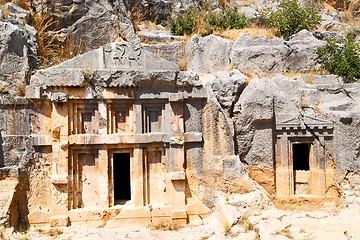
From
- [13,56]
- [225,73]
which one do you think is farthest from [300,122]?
[13,56]

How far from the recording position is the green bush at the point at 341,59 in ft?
29.7

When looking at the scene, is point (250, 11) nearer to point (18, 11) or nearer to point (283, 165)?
point (283, 165)

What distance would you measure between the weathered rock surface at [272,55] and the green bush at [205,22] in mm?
1780

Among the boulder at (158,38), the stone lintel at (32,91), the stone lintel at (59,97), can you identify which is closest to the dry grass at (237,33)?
the boulder at (158,38)

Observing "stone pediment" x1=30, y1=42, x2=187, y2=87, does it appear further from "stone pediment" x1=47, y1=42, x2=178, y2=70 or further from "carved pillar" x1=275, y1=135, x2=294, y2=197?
"carved pillar" x1=275, y1=135, x2=294, y2=197

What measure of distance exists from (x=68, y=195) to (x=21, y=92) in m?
2.69

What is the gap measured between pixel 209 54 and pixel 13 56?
5.32 meters

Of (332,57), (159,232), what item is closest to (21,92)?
(159,232)

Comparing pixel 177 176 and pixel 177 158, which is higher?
pixel 177 158

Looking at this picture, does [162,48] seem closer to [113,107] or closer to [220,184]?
[113,107]

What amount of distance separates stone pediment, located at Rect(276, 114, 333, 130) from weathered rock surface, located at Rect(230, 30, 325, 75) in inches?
74.7

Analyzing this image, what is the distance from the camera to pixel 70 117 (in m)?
7.59

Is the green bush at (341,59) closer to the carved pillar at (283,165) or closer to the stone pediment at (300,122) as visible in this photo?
the stone pediment at (300,122)

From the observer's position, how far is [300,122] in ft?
26.8
